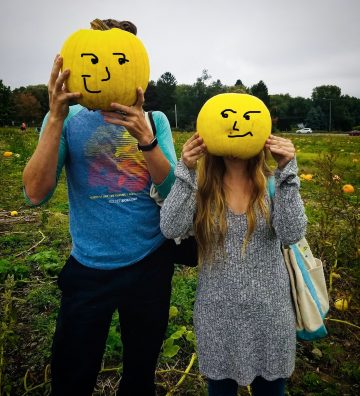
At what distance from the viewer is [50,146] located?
1.56 m

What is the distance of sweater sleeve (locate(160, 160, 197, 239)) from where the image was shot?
1707mm

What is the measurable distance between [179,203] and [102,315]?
2.37 ft

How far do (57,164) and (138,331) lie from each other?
→ 1022mm

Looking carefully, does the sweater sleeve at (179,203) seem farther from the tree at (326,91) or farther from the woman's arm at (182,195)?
the tree at (326,91)

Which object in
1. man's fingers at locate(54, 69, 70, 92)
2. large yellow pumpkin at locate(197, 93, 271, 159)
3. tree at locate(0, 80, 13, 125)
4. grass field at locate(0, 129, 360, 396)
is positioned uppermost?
tree at locate(0, 80, 13, 125)

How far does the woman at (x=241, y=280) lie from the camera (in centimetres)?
178

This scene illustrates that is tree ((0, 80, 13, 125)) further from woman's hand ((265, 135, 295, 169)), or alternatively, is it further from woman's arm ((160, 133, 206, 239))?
woman's hand ((265, 135, 295, 169))

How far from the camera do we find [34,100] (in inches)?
2591

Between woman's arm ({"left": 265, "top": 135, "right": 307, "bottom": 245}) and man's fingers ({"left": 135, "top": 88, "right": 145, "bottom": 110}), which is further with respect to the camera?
woman's arm ({"left": 265, "top": 135, "right": 307, "bottom": 245})

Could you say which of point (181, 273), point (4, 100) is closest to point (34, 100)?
point (4, 100)

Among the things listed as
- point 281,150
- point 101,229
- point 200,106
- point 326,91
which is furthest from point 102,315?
point 326,91

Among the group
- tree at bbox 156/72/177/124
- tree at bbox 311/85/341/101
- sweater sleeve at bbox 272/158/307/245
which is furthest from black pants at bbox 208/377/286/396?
tree at bbox 311/85/341/101

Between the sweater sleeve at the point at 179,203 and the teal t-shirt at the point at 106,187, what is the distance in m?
0.09

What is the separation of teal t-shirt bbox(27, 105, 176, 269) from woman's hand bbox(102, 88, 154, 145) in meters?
0.21
